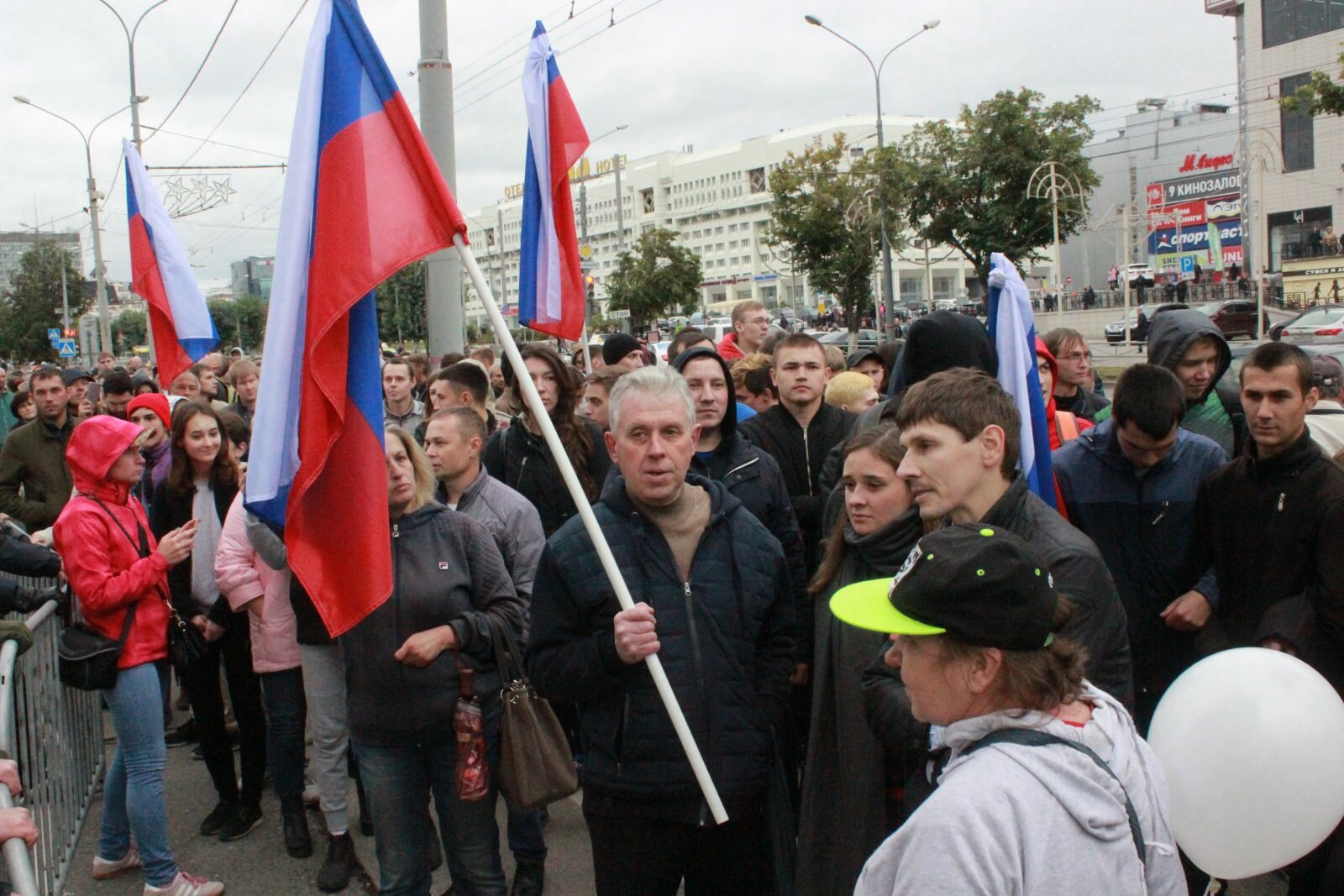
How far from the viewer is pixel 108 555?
4484 millimetres

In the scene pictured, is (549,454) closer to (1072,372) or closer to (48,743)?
(48,743)

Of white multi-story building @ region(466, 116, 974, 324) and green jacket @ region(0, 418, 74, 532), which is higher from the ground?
white multi-story building @ region(466, 116, 974, 324)

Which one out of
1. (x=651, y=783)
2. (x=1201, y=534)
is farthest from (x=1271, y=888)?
(x=651, y=783)

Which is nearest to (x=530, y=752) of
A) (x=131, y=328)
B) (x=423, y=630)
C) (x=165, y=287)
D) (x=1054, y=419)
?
(x=423, y=630)

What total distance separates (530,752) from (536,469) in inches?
80.7

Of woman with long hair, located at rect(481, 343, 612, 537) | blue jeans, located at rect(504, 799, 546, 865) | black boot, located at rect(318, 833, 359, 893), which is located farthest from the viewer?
woman with long hair, located at rect(481, 343, 612, 537)

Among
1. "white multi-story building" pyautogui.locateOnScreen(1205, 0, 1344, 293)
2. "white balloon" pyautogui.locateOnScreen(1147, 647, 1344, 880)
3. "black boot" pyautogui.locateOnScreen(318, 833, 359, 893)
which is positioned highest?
"white multi-story building" pyautogui.locateOnScreen(1205, 0, 1344, 293)

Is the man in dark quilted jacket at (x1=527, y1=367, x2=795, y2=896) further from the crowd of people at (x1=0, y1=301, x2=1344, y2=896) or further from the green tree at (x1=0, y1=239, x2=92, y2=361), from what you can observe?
the green tree at (x1=0, y1=239, x2=92, y2=361)

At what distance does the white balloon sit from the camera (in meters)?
2.66

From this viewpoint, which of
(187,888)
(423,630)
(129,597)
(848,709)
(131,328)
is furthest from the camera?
(131,328)

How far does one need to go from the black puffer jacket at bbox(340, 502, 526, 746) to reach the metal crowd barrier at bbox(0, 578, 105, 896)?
126 cm

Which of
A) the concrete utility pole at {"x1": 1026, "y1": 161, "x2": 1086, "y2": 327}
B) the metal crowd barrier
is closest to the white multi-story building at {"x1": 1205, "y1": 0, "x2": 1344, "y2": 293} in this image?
the concrete utility pole at {"x1": 1026, "y1": 161, "x2": 1086, "y2": 327}

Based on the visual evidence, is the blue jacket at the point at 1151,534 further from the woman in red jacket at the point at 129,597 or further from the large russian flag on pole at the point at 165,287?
the large russian flag on pole at the point at 165,287

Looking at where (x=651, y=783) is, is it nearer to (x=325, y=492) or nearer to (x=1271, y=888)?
(x=325, y=492)
